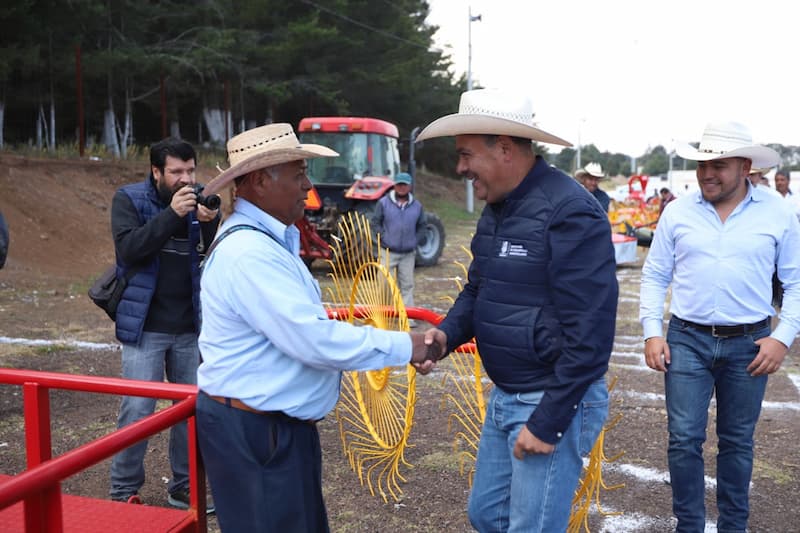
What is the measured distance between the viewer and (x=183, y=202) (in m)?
3.29

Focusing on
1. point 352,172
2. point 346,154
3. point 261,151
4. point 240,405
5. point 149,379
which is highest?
point 346,154

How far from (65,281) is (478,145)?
10.4m

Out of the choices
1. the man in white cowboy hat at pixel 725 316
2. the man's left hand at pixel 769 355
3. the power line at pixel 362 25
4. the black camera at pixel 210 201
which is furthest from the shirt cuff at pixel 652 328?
the power line at pixel 362 25

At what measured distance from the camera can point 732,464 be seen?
3221 millimetres

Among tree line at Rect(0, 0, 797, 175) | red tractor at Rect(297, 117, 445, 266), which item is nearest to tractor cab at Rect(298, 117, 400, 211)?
red tractor at Rect(297, 117, 445, 266)

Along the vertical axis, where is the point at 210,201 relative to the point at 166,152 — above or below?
below

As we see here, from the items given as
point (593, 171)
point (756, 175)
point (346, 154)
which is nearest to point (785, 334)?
point (756, 175)

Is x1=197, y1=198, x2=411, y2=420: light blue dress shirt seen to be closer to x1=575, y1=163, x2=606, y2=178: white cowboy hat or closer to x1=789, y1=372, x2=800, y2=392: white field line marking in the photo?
x1=789, y1=372, x2=800, y2=392: white field line marking

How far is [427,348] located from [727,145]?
5.53 ft

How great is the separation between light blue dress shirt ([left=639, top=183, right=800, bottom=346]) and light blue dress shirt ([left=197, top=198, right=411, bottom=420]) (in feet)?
5.24

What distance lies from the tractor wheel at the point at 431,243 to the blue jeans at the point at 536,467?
11142 mm

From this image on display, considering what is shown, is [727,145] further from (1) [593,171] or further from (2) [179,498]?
(1) [593,171]

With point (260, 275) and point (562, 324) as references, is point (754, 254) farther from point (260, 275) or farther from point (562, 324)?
point (260, 275)

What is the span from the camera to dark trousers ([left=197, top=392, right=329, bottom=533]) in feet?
6.99
